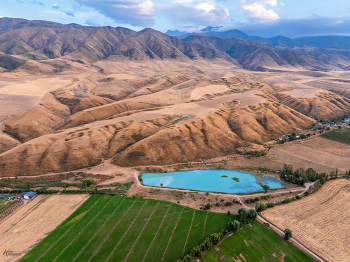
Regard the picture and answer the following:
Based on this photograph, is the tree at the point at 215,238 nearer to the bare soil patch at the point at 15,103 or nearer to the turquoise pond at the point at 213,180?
the turquoise pond at the point at 213,180

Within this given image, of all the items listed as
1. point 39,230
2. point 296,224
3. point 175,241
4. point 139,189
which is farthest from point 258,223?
point 39,230

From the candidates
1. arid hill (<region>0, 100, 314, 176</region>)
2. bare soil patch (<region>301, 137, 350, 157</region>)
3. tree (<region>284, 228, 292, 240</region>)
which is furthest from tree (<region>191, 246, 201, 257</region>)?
bare soil patch (<region>301, 137, 350, 157</region>)

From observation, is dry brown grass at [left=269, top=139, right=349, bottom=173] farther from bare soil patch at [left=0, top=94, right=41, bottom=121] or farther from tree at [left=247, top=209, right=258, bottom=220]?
bare soil patch at [left=0, top=94, right=41, bottom=121]

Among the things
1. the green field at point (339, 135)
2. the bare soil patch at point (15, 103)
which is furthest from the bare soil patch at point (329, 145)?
the bare soil patch at point (15, 103)

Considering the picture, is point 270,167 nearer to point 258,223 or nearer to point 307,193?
point 307,193

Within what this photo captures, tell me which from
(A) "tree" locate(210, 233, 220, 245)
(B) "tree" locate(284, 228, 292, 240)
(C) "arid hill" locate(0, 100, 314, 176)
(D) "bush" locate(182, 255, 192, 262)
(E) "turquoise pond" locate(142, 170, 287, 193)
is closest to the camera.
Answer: (D) "bush" locate(182, 255, 192, 262)

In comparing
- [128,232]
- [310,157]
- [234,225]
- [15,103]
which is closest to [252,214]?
[234,225]
